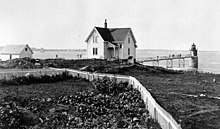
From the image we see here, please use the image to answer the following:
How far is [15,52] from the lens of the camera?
2037 inches

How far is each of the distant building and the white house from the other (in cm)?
1335

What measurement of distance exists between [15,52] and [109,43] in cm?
1838

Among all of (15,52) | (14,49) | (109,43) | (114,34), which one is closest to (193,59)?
(114,34)

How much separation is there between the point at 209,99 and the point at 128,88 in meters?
5.29

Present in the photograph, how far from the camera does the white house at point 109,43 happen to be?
144ft

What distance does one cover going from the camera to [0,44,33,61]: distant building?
5166 centimetres

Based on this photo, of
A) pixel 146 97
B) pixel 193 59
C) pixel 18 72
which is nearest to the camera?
pixel 146 97

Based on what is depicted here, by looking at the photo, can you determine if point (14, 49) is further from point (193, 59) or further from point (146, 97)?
point (146, 97)

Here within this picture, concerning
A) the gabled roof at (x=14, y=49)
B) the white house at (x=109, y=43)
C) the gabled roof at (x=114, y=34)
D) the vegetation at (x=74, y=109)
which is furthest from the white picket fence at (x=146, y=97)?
the gabled roof at (x=14, y=49)

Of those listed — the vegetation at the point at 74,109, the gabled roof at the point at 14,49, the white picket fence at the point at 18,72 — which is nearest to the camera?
the vegetation at the point at 74,109

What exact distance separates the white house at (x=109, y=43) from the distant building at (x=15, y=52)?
526 inches

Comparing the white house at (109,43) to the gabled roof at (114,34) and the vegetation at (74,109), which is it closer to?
the gabled roof at (114,34)

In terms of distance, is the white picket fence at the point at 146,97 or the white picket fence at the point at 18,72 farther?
the white picket fence at the point at 18,72

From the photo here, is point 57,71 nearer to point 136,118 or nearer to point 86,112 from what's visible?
point 86,112
